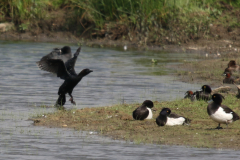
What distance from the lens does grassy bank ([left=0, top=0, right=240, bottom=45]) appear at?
79.0ft

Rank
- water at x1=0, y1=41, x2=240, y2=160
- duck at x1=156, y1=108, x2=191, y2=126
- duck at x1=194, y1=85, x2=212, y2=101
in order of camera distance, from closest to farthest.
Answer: water at x1=0, y1=41, x2=240, y2=160, duck at x1=156, y1=108, x2=191, y2=126, duck at x1=194, y1=85, x2=212, y2=101

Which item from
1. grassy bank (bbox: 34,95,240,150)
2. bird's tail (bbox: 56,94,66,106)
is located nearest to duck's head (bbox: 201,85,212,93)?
grassy bank (bbox: 34,95,240,150)

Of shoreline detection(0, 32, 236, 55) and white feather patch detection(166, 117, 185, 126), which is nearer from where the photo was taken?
white feather patch detection(166, 117, 185, 126)

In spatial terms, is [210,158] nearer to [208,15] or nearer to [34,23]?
[208,15]

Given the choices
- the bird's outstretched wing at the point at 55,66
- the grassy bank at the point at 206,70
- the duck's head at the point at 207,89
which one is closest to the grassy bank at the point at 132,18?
the grassy bank at the point at 206,70

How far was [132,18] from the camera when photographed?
24.0m

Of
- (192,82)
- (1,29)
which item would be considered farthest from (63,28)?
(192,82)

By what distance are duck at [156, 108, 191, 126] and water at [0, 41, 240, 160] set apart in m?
1.08

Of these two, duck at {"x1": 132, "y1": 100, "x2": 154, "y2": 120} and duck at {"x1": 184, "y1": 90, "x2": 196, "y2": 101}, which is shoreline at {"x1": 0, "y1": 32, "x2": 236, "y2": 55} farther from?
duck at {"x1": 132, "y1": 100, "x2": 154, "y2": 120}

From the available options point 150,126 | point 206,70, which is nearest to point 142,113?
point 150,126

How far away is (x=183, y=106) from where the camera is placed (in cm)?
1120

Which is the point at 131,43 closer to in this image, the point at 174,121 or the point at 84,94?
the point at 84,94

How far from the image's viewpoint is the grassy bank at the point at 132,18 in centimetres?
2408

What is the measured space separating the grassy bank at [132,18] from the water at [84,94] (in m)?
1.82
